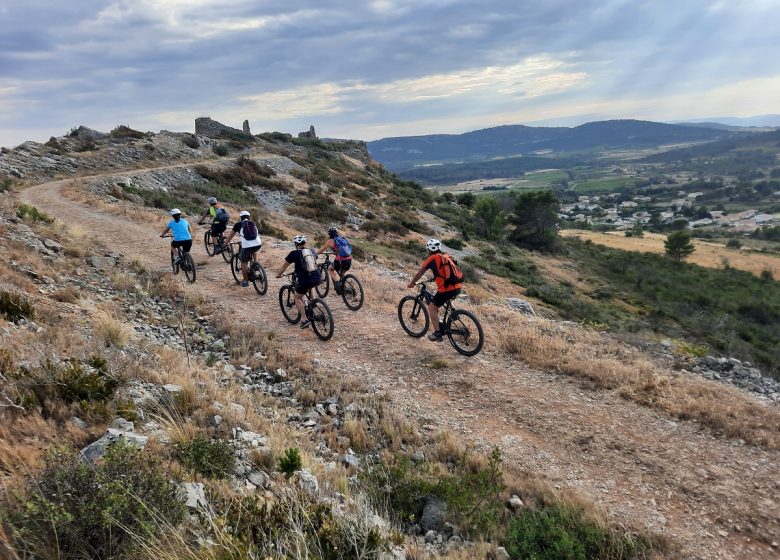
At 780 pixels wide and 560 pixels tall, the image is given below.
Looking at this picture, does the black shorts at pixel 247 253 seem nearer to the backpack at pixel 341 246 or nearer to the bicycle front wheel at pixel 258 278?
the bicycle front wheel at pixel 258 278

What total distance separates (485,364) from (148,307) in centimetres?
786

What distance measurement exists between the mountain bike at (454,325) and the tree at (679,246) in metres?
63.1

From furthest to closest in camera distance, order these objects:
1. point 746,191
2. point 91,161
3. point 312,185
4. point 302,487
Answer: point 746,191 → point 312,185 → point 91,161 → point 302,487

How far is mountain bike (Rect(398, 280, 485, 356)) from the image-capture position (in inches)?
349

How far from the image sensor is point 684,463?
5.91 meters

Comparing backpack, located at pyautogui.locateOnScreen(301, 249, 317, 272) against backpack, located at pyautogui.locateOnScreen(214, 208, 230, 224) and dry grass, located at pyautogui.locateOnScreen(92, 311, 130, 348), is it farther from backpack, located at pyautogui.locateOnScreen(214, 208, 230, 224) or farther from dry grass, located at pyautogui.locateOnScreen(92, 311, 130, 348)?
backpack, located at pyautogui.locateOnScreen(214, 208, 230, 224)

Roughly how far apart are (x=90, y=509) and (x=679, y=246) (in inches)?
2814

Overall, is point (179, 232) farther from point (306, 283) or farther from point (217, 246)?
point (306, 283)

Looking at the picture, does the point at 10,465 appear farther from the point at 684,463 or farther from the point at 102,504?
the point at 684,463

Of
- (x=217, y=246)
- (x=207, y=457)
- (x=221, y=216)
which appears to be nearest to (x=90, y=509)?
(x=207, y=457)

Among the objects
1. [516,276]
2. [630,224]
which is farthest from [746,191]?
[516,276]

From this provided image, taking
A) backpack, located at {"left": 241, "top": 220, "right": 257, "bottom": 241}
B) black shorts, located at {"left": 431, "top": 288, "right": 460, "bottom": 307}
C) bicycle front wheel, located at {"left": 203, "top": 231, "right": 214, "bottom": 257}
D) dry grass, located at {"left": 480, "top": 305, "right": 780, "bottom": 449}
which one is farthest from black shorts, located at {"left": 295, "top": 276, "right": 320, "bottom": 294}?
bicycle front wheel, located at {"left": 203, "top": 231, "right": 214, "bottom": 257}

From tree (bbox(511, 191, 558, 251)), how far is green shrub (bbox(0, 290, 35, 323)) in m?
51.4

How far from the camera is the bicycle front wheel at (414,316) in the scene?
9.62 m
